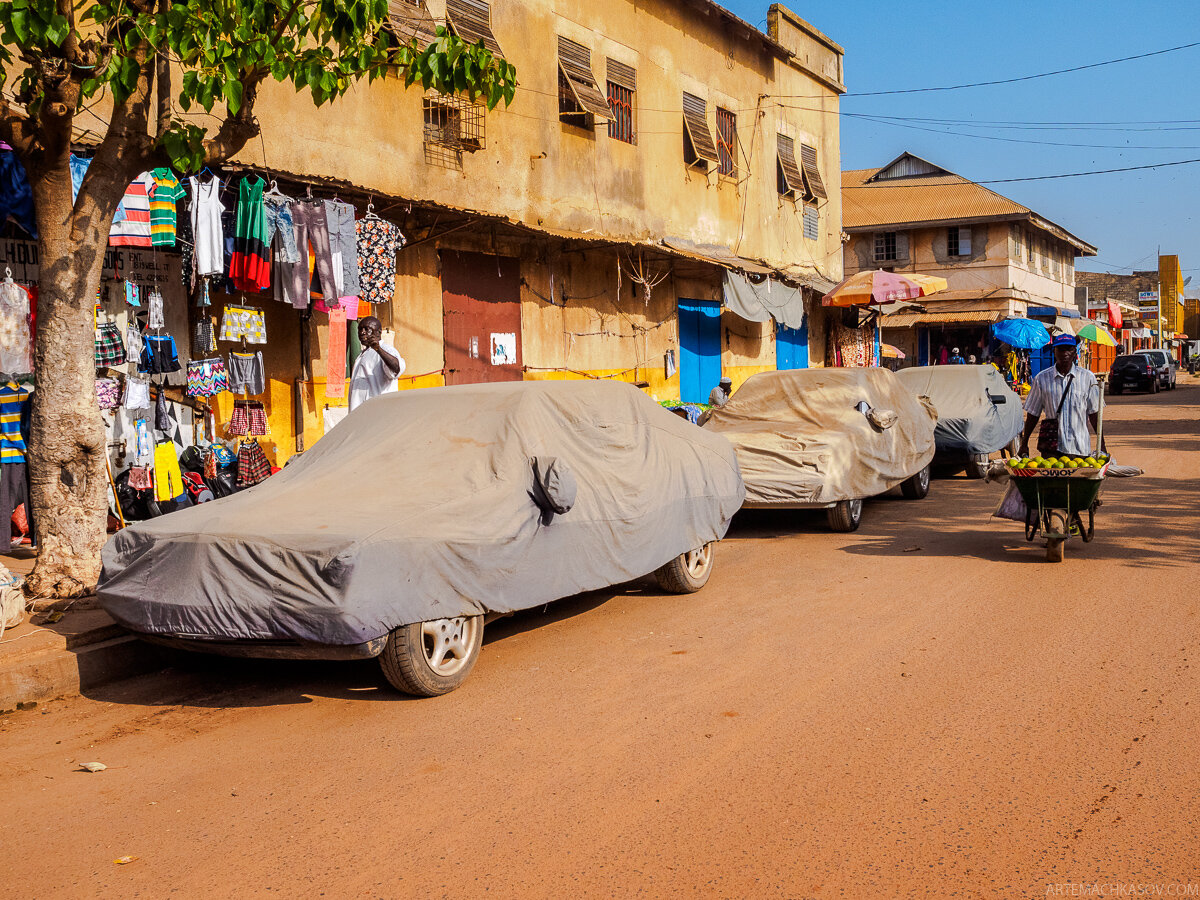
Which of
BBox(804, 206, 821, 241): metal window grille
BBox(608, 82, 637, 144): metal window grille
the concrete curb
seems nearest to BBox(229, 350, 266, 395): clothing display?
the concrete curb

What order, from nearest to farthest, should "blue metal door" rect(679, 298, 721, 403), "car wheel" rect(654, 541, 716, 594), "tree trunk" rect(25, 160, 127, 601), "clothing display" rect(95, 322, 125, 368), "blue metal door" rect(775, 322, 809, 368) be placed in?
1. "tree trunk" rect(25, 160, 127, 601)
2. "car wheel" rect(654, 541, 716, 594)
3. "clothing display" rect(95, 322, 125, 368)
4. "blue metal door" rect(679, 298, 721, 403)
5. "blue metal door" rect(775, 322, 809, 368)

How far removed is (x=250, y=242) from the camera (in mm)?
9992

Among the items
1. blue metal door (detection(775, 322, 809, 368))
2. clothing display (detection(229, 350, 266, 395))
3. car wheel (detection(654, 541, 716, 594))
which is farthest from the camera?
blue metal door (detection(775, 322, 809, 368))

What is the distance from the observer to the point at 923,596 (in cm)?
756

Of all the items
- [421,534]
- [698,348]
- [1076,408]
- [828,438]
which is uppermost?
[698,348]

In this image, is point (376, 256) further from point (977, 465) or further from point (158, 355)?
point (977, 465)

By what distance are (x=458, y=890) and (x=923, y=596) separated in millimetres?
4969

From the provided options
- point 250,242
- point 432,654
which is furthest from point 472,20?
point 432,654

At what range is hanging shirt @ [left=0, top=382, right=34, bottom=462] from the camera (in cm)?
873

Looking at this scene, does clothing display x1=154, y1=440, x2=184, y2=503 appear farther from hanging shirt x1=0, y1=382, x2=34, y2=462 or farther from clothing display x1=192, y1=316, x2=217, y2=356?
hanging shirt x1=0, y1=382, x2=34, y2=462

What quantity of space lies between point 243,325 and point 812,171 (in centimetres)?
1690

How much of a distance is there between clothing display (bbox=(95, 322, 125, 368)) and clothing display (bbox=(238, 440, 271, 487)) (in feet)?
4.91

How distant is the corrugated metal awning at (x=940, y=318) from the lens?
134ft

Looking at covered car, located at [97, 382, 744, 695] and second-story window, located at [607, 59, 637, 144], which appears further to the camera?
second-story window, located at [607, 59, 637, 144]
